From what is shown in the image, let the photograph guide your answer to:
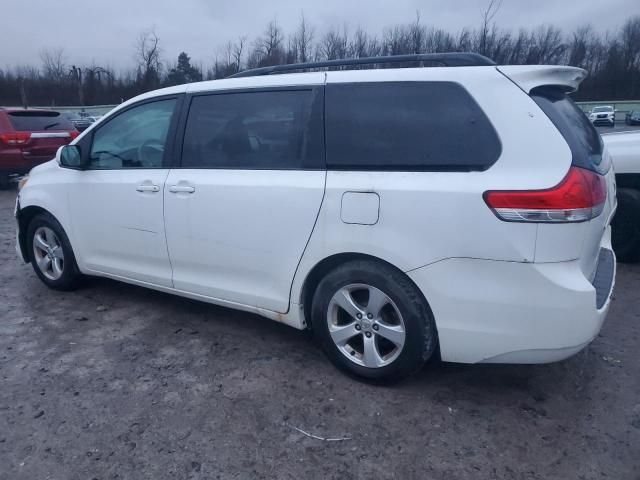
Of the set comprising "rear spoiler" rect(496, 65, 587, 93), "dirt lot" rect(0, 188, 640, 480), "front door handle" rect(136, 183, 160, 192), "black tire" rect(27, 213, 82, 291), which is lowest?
"dirt lot" rect(0, 188, 640, 480)

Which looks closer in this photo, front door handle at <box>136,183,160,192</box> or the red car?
front door handle at <box>136,183,160,192</box>

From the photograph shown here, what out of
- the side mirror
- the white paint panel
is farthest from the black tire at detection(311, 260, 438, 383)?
the side mirror

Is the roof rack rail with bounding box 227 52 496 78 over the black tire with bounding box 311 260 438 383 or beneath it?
over

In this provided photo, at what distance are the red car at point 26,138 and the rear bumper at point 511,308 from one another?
32.4ft

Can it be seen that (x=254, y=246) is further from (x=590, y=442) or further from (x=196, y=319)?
(x=590, y=442)

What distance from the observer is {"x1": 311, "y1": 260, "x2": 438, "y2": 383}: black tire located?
2.65 m

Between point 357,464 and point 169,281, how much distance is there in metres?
1.98

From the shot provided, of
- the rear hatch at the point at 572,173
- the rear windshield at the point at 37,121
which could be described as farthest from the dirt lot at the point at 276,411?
the rear windshield at the point at 37,121

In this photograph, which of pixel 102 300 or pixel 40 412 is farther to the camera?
pixel 102 300

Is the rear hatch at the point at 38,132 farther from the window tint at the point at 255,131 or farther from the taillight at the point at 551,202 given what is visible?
the taillight at the point at 551,202

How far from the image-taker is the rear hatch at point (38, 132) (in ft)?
32.5

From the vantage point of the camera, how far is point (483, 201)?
238 cm

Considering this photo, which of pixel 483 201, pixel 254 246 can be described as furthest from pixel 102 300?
pixel 483 201

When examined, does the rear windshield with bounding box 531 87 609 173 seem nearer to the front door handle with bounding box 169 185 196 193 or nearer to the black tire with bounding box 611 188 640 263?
the front door handle with bounding box 169 185 196 193
